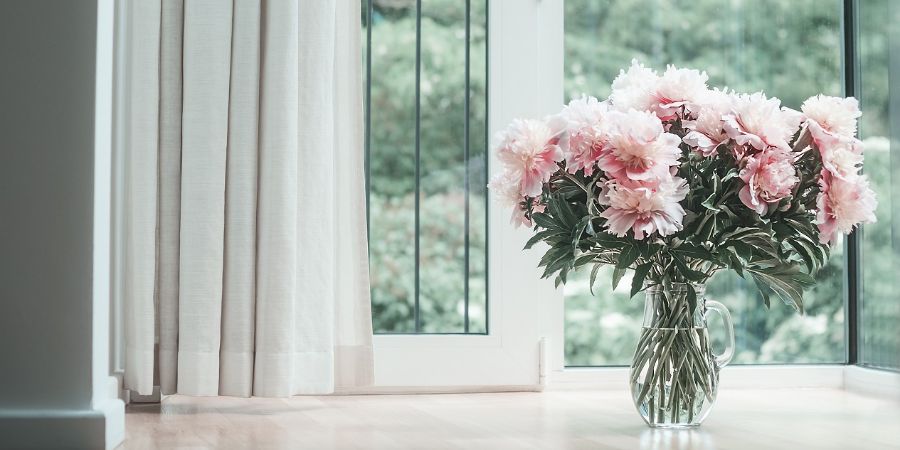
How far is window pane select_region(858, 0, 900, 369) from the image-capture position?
2.14m

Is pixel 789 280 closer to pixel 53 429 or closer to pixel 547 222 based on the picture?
pixel 547 222

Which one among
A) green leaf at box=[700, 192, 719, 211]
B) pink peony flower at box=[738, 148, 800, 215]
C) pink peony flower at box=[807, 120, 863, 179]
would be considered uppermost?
pink peony flower at box=[807, 120, 863, 179]

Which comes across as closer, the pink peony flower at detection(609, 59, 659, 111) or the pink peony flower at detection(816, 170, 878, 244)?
the pink peony flower at detection(816, 170, 878, 244)

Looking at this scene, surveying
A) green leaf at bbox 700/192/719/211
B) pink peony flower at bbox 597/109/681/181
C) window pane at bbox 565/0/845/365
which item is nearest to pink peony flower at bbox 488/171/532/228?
pink peony flower at bbox 597/109/681/181

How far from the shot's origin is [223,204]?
170 cm

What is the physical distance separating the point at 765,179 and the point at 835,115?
150 mm

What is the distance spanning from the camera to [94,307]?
125cm

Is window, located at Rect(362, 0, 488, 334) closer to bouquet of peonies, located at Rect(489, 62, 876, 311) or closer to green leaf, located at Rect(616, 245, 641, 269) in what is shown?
bouquet of peonies, located at Rect(489, 62, 876, 311)

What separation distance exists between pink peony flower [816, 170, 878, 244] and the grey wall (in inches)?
38.2

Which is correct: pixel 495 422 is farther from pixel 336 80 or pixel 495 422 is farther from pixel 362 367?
pixel 336 80

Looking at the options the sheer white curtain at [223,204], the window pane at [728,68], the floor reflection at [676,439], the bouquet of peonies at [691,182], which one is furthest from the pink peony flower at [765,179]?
the window pane at [728,68]

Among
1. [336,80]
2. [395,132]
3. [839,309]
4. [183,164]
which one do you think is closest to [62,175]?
[183,164]

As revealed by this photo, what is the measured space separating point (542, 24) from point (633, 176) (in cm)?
95

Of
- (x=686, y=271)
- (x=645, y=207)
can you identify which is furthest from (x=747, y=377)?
(x=645, y=207)
